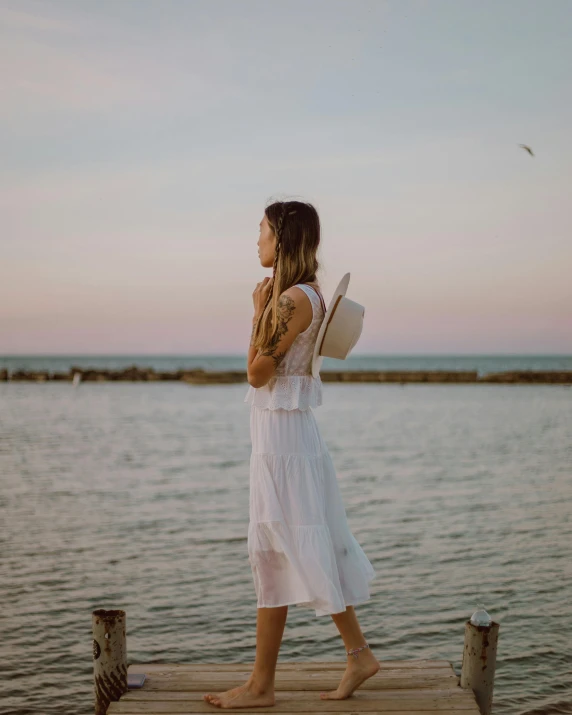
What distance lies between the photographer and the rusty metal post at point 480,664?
4.76 meters

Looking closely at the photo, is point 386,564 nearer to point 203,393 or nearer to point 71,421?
point 71,421

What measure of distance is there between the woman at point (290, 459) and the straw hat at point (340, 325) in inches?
3.0

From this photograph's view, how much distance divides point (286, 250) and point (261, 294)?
260 mm

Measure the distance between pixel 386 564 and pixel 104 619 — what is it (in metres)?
7.12

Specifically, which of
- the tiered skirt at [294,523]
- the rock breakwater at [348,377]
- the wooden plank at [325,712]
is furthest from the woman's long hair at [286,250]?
the rock breakwater at [348,377]

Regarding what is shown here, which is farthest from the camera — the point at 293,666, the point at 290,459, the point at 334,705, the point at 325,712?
the point at 293,666

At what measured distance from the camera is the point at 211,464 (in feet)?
68.2

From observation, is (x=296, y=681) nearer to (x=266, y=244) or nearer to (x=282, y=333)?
(x=282, y=333)

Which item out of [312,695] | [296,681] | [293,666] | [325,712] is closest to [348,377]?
[293,666]

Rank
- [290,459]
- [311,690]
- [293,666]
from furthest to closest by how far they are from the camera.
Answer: [293,666], [311,690], [290,459]

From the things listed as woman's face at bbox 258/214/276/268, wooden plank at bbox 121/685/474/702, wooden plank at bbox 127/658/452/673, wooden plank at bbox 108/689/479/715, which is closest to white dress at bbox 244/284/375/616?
woman's face at bbox 258/214/276/268

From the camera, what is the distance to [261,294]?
4.14 meters

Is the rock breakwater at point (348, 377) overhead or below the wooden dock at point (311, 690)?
overhead

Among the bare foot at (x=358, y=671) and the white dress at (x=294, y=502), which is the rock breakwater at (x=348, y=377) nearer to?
the bare foot at (x=358, y=671)
